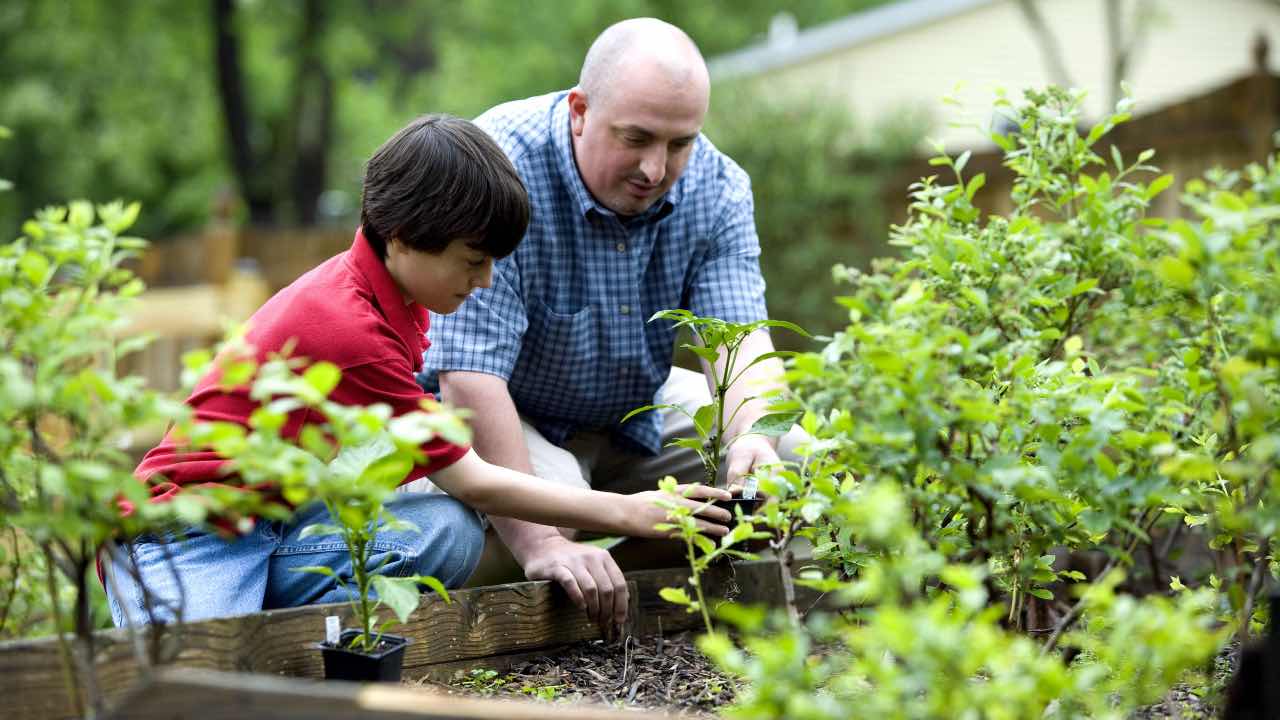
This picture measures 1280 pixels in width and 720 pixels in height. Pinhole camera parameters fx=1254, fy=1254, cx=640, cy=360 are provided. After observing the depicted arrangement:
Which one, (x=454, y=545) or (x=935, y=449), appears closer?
(x=935, y=449)

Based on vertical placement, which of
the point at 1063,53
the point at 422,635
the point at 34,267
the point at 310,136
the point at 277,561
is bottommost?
the point at 422,635

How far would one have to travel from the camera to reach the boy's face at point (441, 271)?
263 centimetres

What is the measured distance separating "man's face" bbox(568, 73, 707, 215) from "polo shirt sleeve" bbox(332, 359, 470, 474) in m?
0.91

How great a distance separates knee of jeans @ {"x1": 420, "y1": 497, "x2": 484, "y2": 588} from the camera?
2809 mm

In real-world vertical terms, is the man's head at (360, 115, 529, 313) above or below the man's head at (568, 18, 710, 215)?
below

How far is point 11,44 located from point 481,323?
588 inches

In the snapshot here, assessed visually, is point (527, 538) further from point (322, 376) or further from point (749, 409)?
point (322, 376)

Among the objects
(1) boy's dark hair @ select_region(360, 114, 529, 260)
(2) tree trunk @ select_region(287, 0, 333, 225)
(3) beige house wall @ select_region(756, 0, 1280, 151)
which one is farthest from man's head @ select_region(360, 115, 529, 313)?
(2) tree trunk @ select_region(287, 0, 333, 225)

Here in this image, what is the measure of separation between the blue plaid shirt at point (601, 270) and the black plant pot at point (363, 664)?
1.31 m

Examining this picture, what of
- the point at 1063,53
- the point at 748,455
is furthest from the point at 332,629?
the point at 1063,53

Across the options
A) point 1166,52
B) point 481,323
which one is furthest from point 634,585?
point 1166,52

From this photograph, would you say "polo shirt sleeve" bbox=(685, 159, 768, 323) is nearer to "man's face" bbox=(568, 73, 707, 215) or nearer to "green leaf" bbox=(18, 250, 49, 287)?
"man's face" bbox=(568, 73, 707, 215)

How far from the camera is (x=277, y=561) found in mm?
2680

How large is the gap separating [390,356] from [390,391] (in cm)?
8
